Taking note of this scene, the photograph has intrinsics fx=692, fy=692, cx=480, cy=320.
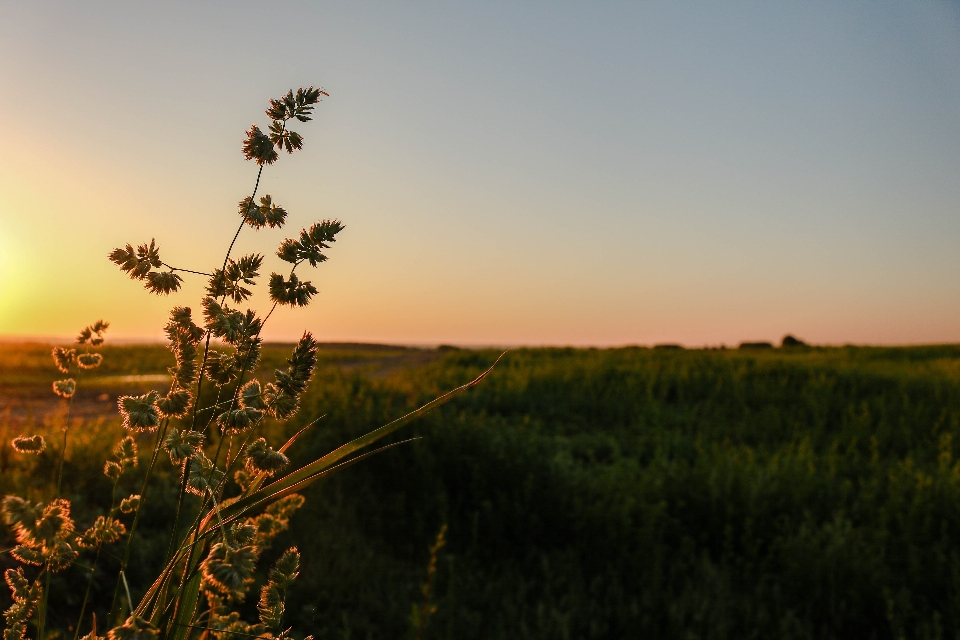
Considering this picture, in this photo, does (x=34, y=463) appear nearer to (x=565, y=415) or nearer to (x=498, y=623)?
(x=498, y=623)

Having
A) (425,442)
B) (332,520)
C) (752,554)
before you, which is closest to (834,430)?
(752,554)

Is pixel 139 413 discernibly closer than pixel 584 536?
Yes

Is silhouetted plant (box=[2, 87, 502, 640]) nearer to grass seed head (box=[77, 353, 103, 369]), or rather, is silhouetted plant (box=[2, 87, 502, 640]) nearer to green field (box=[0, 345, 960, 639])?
grass seed head (box=[77, 353, 103, 369])

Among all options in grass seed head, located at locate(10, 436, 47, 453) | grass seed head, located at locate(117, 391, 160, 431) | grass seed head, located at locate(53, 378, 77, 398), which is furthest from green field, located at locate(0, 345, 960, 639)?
grass seed head, located at locate(117, 391, 160, 431)

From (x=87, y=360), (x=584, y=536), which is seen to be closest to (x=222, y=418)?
(x=87, y=360)

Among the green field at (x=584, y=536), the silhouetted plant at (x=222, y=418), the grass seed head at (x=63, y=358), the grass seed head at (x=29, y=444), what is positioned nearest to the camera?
the silhouetted plant at (x=222, y=418)

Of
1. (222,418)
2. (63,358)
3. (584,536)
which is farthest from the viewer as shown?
(584,536)

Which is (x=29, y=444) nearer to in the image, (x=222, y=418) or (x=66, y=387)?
A: (x=66, y=387)

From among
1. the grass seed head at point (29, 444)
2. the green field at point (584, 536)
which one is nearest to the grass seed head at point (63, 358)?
the grass seed head at point (29, 444)

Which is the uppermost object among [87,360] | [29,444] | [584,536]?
[87,360]

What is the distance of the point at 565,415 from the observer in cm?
1238

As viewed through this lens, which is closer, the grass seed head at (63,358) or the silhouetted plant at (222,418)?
the silhouetted plant at (222,418)

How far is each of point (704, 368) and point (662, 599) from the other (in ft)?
43.6

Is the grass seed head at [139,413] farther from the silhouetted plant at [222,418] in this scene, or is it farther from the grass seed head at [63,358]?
the grass seed head at [63,358]
